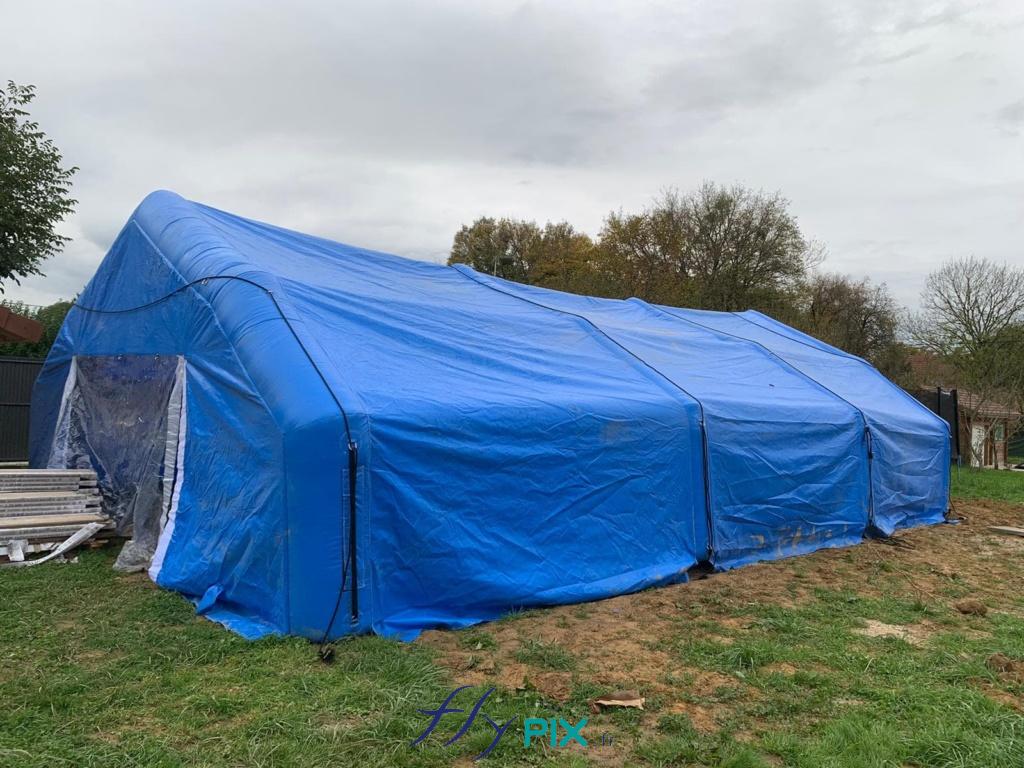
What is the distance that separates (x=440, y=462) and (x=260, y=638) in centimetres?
160

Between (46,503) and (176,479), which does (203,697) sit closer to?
(176,479)

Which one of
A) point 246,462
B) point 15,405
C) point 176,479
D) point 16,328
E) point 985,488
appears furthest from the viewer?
point 985,488

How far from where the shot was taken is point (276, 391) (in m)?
4.97

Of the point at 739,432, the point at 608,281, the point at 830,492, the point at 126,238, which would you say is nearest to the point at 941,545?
the point at 830,492

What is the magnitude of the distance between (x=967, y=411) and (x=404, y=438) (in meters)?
24.1

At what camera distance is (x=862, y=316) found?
4056cm

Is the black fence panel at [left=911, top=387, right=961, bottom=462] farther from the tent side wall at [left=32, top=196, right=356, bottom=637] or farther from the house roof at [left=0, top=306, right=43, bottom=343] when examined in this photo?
the house roof at [left=0, top=306, right=43, bottom=343]

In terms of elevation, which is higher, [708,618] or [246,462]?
[246,462]

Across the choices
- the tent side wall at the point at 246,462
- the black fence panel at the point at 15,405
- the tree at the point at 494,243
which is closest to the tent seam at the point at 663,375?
the tent side wall at the point at 246,462

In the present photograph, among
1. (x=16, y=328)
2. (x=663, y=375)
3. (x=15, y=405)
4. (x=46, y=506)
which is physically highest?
(x=16, y=328)

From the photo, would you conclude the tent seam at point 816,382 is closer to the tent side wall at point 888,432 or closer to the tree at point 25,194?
the tent side wall at point 888,432

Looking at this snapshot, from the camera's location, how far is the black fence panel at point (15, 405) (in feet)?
48.8

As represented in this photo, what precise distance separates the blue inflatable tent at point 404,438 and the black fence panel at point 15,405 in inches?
257

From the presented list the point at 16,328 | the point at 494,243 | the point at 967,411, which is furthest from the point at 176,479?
the point at 494,243
